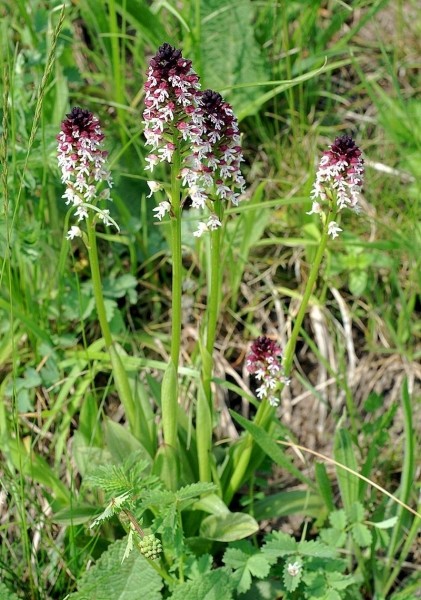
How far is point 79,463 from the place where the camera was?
11.6 feet

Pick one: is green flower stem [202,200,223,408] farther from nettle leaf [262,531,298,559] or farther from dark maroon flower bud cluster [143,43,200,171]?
nettle leaf [262,531,298,559]

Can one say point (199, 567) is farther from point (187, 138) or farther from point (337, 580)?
point (187, 138)

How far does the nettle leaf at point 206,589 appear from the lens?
9.65 feet

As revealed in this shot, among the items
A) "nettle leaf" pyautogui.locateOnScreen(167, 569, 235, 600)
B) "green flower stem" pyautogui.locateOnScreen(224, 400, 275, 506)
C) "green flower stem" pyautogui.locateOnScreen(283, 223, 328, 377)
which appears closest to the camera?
"green flower stem" pyautogui.locateOnScreen(283, 223, 328, 377)

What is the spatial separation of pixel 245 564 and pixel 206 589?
0.27 meters

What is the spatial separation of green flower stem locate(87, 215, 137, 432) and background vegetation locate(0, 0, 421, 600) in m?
0.19

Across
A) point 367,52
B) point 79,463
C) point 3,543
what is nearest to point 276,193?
point 367,52

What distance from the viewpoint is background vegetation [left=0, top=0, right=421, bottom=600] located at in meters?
3.52

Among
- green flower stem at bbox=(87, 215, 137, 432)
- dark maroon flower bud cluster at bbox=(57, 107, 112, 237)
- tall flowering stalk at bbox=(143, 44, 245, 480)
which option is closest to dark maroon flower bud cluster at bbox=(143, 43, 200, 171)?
tall flowering stalk at bbox=(143, 44, 245, 480)

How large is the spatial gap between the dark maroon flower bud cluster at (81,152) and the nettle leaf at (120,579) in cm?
137

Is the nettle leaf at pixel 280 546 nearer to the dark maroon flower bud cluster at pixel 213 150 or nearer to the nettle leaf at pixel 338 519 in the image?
the nettle leaf at pixel 338 519

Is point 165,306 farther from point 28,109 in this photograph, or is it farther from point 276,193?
point 28,109

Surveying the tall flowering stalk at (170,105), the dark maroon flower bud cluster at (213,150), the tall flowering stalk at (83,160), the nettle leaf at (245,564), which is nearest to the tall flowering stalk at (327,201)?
the dark maroon flower bud cluster at (213,150)

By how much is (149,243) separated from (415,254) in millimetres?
1470
